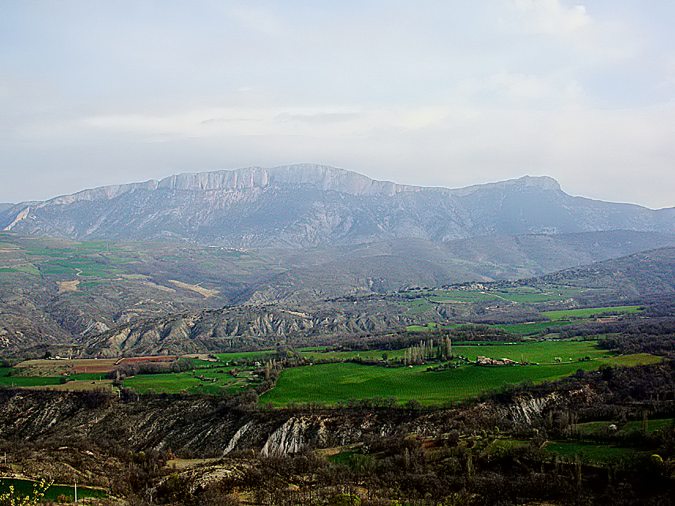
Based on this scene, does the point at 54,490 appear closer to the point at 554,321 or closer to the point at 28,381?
the point at 28,381

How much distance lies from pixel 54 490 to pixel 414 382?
56525 millimetres

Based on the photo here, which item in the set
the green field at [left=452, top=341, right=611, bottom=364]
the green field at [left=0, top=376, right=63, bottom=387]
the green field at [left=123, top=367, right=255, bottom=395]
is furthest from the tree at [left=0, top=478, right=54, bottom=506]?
the green field at [left=452, top=341, right=611, bottom=364]

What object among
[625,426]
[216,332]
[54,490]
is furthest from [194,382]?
[216,332]

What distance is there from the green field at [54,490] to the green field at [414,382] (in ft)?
133

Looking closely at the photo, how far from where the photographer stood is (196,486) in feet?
167

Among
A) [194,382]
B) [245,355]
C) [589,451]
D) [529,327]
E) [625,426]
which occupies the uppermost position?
[625,426]

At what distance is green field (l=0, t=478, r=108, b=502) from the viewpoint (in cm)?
4578

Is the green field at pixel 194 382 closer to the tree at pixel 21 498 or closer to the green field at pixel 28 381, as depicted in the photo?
the green field at pixel 28 381

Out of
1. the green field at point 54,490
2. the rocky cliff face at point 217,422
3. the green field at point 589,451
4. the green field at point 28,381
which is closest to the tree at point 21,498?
the green field at point 54,490

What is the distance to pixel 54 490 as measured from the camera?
4747 centimetres

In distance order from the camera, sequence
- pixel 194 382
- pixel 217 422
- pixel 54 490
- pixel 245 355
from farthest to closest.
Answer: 1. pixel 245 355
2. pixel 194 382
3. pixel 217 422
4. pixel 54 490

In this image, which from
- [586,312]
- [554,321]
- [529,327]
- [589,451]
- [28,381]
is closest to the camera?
[589,451]

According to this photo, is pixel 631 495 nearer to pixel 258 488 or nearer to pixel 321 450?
pixel 258 488

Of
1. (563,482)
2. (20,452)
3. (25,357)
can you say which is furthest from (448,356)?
(25,357)
